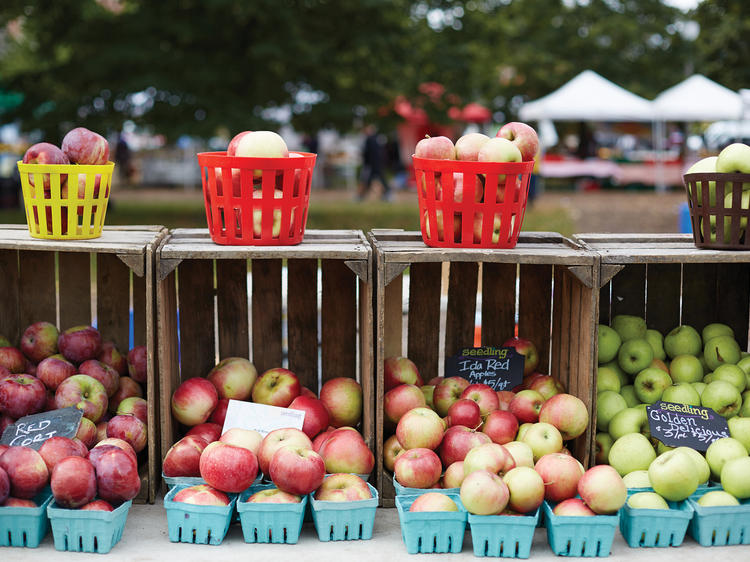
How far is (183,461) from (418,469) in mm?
924

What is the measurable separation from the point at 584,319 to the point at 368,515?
120 cm

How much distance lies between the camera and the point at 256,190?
3.42 m

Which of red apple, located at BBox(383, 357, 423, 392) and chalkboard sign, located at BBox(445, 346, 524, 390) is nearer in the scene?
red apple, located at BBox(383, 357, 423, 392)

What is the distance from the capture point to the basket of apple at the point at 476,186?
331cm

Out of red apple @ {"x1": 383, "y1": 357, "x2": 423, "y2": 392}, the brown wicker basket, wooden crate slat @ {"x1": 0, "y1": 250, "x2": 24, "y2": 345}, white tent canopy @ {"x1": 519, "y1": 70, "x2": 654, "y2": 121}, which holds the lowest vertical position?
red apple @ {"x1": 383, "y1": 357, "x2": 423, "y2": 392}

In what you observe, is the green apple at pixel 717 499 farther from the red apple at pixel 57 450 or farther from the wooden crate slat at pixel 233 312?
the red apple at pixel 57 450

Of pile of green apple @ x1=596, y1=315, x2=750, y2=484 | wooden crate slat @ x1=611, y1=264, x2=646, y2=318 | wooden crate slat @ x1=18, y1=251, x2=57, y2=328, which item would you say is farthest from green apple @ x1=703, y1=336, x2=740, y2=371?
wooden crate slat @ x1=18, y1=251, x2=57, y2=328

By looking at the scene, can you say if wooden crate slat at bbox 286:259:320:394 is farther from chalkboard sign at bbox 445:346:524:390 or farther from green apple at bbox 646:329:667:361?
green apple at bbox 646:329:667:361

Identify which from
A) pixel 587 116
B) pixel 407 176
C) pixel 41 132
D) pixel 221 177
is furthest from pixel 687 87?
pixel 221 177

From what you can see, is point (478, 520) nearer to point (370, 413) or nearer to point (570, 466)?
point (570, 466)

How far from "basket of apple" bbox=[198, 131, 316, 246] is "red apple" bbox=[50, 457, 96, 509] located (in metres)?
1.02

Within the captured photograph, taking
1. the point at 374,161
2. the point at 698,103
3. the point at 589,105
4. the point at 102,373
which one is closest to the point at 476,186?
the point at 102,373

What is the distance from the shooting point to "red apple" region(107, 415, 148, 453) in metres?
3.50

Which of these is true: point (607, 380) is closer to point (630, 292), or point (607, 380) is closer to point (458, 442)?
point (630, 292)
